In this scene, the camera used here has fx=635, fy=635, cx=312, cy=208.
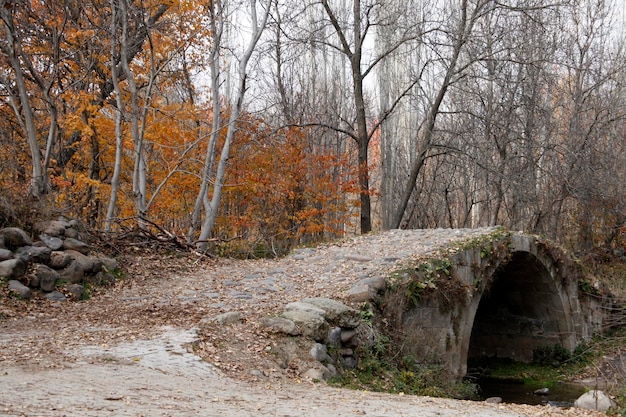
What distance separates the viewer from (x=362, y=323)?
7.73 meters

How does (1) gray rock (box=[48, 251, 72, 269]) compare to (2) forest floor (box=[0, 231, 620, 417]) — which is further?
(1) gray rock (box=[48, 251, 72, 269])

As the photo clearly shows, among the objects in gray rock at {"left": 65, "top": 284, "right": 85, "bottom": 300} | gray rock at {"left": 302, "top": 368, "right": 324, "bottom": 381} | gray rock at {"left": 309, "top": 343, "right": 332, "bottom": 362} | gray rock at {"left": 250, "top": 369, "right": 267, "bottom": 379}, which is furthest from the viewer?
gray rock at {"left": 65, "top": 284, "right": 85, "bottom": 300}

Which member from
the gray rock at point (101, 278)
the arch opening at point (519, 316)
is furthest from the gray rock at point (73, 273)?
the arch opening at point (519, 316)

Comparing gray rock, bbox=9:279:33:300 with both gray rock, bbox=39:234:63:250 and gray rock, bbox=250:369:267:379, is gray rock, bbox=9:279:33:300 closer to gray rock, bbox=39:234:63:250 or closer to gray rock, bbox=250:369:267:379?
gray rock, bbox=39:234:63:250

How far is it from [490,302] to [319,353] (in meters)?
9.72

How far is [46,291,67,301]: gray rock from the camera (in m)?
7.72

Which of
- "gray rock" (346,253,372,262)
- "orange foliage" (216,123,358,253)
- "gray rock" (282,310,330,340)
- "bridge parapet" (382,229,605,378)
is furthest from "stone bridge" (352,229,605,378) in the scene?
"orange foliage" (216,123,358,253)

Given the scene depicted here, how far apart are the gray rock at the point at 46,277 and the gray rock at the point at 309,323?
3046mm

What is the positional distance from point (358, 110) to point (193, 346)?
38.5 ft

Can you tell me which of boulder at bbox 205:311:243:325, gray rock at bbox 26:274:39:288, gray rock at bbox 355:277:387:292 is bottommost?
boulder at bbox 205:311:243:325

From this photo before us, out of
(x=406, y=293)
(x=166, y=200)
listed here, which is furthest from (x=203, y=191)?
(x=406, y=293)

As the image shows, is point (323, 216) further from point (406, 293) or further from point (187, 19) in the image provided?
point (406, 293)

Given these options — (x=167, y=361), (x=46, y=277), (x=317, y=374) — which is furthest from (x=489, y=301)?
(x=167, y=361)

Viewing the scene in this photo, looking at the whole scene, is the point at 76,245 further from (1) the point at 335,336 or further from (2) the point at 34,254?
(1) the point at 335,336
